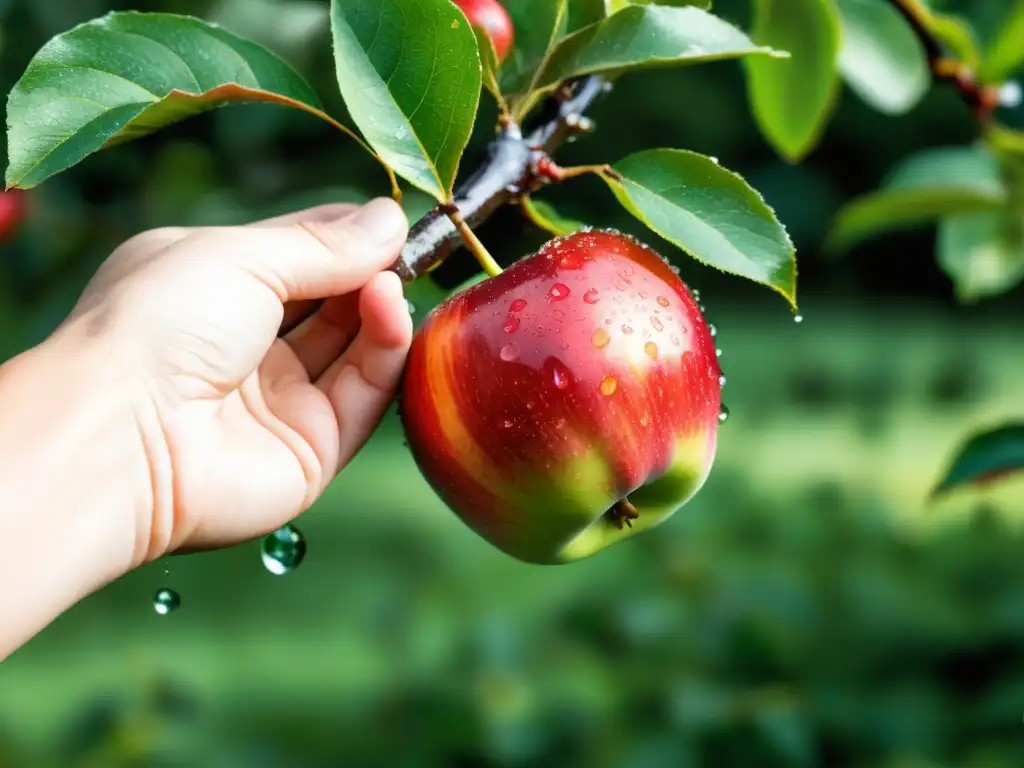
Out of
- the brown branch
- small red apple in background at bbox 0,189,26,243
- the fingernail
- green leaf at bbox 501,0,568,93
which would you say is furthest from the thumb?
small red apple in background at bbox 0,189,26,243

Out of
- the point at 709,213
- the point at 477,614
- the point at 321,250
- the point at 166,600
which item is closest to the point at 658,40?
the point at 709,213

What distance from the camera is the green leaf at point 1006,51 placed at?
0.99m

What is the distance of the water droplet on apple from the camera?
616 mm

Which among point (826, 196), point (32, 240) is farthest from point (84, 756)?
point (826, 196)

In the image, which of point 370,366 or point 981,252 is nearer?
point 370,366

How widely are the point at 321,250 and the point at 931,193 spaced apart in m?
0.58

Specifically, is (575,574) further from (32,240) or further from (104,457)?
(104,457)

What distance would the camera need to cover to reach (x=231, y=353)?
2.26 ft

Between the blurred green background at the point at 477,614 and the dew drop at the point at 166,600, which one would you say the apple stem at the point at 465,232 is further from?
the dew drop at the point at 166,600

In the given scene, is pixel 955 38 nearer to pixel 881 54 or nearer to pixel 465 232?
pixel 881 54

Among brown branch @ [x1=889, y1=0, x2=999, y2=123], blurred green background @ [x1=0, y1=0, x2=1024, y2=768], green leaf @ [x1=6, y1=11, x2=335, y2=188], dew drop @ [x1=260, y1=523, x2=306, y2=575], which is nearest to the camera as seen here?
green leaf @ [x1=6, y1=11, x2=335, y2=188]

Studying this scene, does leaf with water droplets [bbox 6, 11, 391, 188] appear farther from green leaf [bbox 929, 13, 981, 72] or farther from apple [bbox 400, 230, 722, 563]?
green leaf [bbox 929, 13, 981, 72]

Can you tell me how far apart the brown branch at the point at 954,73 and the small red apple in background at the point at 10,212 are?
38.2 inches

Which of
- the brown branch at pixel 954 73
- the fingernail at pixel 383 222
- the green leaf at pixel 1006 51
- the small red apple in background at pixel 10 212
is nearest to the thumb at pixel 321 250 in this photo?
the fingernail at pixel 383 222
